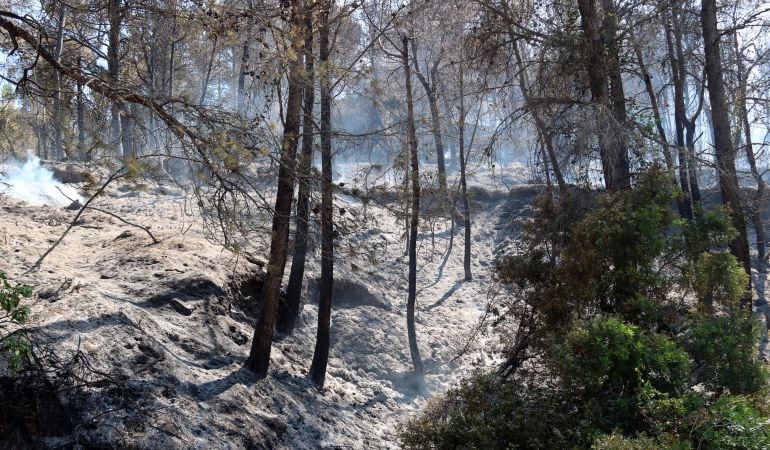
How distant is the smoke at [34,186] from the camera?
16.2 m

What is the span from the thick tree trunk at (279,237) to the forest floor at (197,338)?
36 cm

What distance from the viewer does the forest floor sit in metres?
7.86

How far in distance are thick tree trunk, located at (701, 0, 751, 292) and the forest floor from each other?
13.2 feet

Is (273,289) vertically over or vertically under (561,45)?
under

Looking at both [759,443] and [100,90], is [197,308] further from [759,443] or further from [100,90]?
[759,443]

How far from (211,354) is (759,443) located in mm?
7373

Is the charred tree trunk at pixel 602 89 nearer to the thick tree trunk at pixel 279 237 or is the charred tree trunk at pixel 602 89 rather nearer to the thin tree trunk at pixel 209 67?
the thick tree trunk at pixel 279 237

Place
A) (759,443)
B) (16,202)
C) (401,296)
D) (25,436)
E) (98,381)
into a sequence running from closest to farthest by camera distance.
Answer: (759,443), (25,436), (98,381), (16,202), (401,296)

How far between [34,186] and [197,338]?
980cm

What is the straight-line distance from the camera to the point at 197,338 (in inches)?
412

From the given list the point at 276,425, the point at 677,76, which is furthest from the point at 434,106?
the point at 276,425

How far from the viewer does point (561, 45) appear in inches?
430

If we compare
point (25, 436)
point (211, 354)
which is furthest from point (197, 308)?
point (25, 436)

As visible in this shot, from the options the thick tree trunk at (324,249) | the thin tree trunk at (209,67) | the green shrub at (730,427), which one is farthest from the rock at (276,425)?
the green shrub at (730,427)
